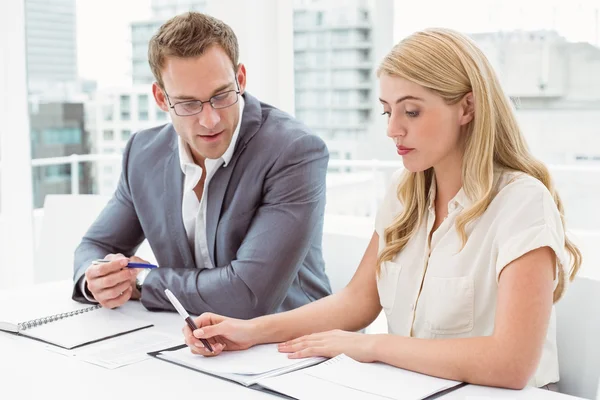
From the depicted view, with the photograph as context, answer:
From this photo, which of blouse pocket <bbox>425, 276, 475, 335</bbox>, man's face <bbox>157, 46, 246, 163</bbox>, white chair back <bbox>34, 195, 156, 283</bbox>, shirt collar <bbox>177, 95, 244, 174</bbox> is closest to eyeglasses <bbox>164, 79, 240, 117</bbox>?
man's face <bbox>157, 46, 246, 163</bbox>

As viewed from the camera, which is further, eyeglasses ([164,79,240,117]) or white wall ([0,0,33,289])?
white wall ([0,0,33,289])

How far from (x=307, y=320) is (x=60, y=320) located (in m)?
0.61

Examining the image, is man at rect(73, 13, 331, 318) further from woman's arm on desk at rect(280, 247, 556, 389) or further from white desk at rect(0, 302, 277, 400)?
woman's arm on desk at rect(280, 247, 556, 389)

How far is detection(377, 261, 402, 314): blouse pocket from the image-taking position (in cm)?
167

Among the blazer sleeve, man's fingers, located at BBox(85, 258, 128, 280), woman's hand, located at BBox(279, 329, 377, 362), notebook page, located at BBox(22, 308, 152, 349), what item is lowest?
notebook page, located at BBox(22, 308, 152, 349)

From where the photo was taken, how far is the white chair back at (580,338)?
1575 mm

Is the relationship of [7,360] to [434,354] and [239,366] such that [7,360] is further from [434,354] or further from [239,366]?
[434,354]

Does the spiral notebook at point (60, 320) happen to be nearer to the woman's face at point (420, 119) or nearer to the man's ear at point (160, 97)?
Result: the man's ear at point (160, 97)

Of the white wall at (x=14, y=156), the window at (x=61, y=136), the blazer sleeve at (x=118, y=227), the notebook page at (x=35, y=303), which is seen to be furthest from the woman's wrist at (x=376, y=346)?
the window at (x=61, y=136)

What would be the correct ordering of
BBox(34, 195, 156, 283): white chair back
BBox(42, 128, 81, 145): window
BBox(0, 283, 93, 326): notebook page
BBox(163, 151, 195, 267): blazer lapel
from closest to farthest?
1. BBox(0, 283, 93, 326): notebook page
2. BBox(163, 151, 195, 267): blazer lapel
3. BBox(34, 195, 156, 283): white chair back
4. BBox(42, 128, 81, 145): window

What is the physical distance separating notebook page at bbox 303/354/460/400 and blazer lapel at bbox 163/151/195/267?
0.76 meters

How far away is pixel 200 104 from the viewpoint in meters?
1.88

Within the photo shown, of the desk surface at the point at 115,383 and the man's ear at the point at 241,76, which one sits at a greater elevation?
the man's ear at the point at 241,76

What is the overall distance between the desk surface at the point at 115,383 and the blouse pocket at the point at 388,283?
0.42 m
